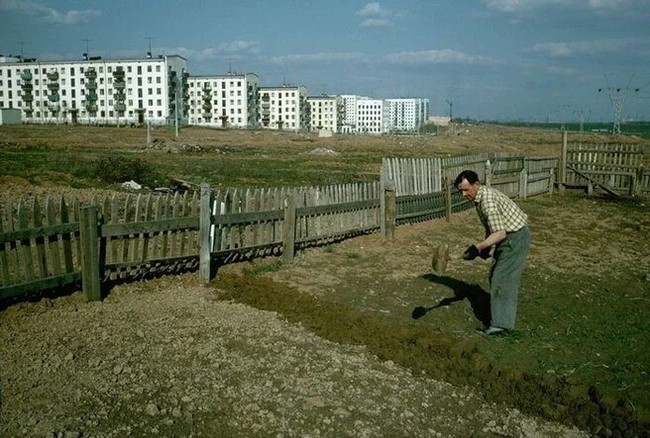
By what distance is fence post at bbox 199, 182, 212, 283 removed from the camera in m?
8.43

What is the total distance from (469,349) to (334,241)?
5.41 metres

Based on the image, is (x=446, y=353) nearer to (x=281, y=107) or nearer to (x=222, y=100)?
(x=222, y=100)

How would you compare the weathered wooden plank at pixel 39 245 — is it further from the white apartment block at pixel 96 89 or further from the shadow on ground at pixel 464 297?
the white apartment block at pixel 96 89

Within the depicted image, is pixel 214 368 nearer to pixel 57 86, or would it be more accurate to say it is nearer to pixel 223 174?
pixel 223 174

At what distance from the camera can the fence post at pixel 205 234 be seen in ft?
27.7

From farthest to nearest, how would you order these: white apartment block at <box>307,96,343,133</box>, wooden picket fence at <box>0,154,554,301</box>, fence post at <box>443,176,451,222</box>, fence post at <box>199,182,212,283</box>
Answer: white apartment block at <box>307,96,343,133</box> < fence post at <box>443,176,451,222</box> < fence post at <box>199,182,212,283</box> < wooden picket fence at <box>0,154,554,301</box>

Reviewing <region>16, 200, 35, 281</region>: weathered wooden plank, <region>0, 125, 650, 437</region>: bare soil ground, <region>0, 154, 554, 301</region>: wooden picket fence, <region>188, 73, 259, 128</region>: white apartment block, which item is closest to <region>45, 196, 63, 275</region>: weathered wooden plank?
<region>0, 154, 554, 301</region>: wooden picket fence

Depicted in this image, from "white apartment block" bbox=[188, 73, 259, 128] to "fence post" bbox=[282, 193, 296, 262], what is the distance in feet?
418

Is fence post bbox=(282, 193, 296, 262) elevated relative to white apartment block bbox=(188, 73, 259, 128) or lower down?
lower down

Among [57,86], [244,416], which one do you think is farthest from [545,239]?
[57,86]

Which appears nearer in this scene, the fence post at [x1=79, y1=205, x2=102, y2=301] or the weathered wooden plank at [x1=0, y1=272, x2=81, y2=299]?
the weathered wooden plank at [x1=0, y1=272, x2=81, y2=299]

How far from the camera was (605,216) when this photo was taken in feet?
55.9

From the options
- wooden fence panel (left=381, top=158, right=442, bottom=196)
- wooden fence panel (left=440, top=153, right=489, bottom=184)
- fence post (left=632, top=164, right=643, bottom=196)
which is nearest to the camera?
wooden fence panel (left=381, top=158, right=442, bottom=196)

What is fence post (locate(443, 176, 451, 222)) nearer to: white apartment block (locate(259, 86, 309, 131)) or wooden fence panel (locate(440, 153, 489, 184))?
wooden fence panel (locate(440, 153, 489, 184))
